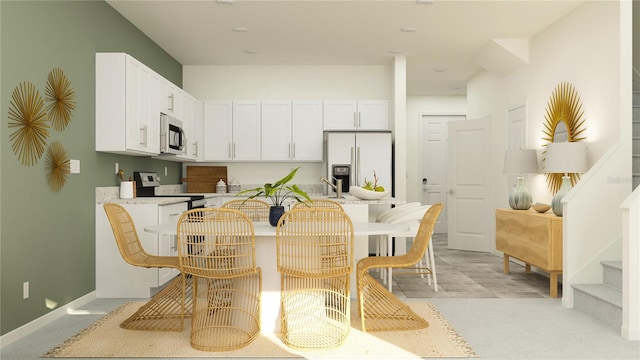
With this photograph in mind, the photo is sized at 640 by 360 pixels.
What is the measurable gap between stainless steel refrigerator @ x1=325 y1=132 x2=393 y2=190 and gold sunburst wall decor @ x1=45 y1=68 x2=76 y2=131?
3.29m

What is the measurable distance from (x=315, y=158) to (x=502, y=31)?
9.31 ft

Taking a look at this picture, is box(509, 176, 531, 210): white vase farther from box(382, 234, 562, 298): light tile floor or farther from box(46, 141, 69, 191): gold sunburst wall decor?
box(46, 141, 69, 191): gold sunburst wall decor

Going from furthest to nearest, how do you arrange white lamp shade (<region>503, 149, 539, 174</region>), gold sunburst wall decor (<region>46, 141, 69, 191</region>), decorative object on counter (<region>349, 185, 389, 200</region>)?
white lamp shade (<region>503, 149, 539, 174</region>), decorative object on counter (<region>349, 185, 389, 200</region>), gold sunburst wall decor (<region>46, 141, 69, 191</region>)

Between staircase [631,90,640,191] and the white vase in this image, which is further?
the white vase

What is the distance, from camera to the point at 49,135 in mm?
3535

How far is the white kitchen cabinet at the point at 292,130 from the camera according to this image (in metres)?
6.67

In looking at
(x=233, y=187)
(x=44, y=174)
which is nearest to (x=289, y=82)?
(x=233, y=187)

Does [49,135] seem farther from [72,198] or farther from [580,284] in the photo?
[580,284]

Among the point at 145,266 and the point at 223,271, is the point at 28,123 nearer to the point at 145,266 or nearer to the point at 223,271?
the point at 145,266

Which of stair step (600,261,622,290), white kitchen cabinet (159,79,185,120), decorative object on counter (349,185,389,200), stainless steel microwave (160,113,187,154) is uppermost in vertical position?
white kitchen cabinet (159,79,185,120)

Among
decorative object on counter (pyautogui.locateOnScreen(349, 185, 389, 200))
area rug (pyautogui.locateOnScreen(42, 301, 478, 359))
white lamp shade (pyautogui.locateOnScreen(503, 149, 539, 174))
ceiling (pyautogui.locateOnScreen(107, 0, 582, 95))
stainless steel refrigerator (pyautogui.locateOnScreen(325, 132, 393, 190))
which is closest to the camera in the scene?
area rug (pyautogui.locateOnScreen(42, 301, 478, 359))

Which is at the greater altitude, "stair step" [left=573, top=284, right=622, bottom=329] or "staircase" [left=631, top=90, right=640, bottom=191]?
"staircase" [left=631, top=90, right=640, bottom=191]

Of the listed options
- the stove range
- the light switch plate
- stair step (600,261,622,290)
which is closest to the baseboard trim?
the light switch plate

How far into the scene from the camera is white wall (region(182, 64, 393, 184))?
6922mm
